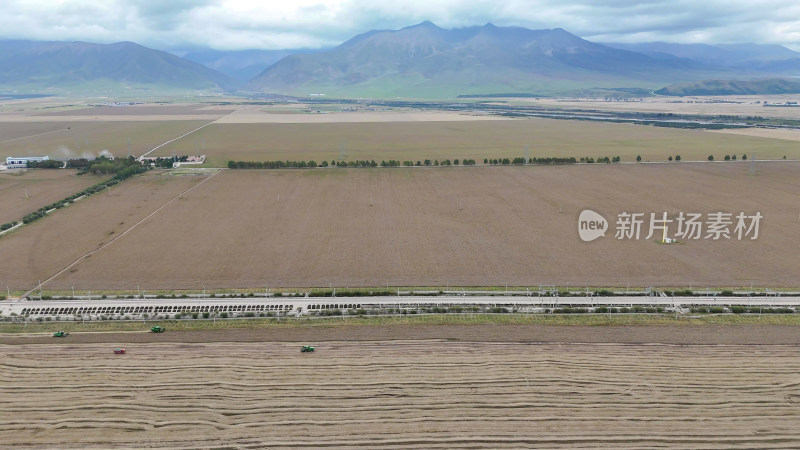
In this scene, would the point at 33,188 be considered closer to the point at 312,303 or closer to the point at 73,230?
the point at 73,230

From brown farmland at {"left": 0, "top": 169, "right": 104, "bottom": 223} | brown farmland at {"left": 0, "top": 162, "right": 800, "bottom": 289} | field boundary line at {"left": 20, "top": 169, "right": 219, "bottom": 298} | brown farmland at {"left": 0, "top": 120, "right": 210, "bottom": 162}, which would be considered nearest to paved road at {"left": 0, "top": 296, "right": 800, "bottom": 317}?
brown farmland at {"left": 0, "top": 162, "right": 800, "bottom": 289}

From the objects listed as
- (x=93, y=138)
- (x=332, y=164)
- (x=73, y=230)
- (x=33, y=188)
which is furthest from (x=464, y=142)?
(x=93, y=138)

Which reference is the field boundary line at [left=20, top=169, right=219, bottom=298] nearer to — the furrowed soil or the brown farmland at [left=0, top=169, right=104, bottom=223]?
the furrowed soil

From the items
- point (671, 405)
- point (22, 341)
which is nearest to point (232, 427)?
point (22, 341)

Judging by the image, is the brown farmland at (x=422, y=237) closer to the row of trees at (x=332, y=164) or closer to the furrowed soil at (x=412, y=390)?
the furrowed soil at (x=412, y=390)

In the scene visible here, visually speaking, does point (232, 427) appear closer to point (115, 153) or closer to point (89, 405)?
point (89, 405)

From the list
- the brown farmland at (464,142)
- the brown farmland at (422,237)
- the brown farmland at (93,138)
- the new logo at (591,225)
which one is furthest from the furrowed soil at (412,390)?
the brown farmland at (93,138)

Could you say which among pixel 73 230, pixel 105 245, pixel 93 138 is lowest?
pixel 105 245
